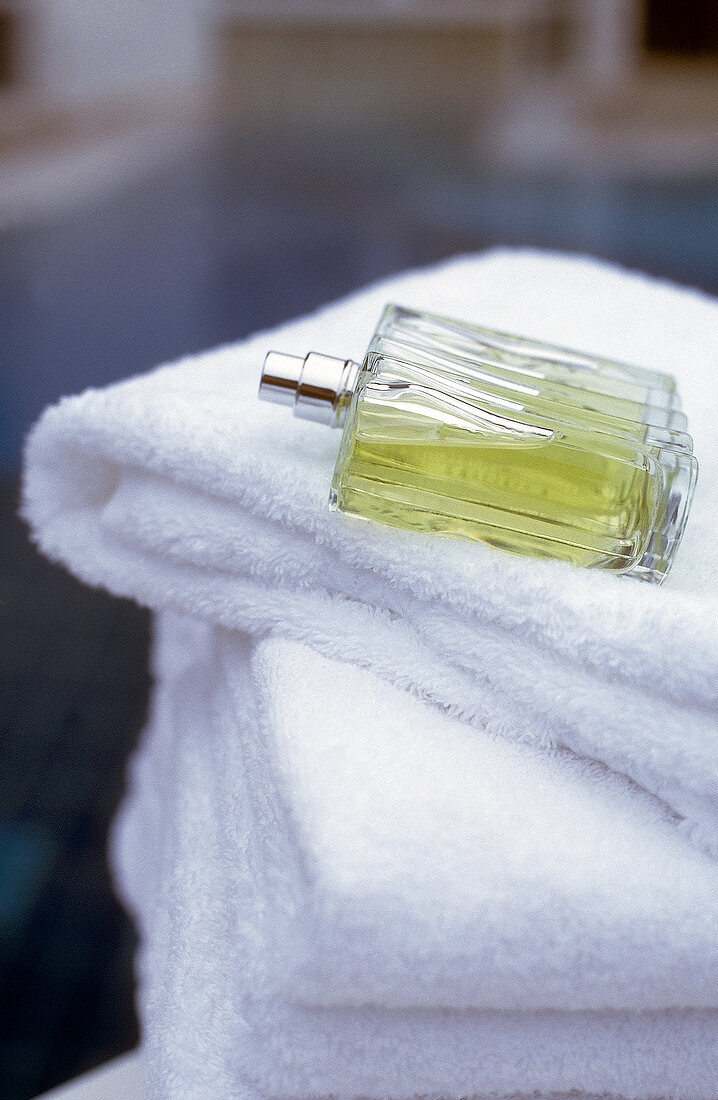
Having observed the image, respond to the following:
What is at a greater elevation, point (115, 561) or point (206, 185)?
point (115, 561)

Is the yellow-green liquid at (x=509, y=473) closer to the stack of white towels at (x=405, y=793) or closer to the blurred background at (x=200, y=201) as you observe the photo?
the stack of white towels at (x=405, y=793)

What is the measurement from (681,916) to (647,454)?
13 centimetres

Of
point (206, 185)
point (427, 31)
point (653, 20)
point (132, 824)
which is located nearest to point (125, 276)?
point (206, 185)

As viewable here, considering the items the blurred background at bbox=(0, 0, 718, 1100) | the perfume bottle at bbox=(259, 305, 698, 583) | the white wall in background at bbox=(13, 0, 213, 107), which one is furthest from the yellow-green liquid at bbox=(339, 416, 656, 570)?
the white wall in background at bbox=(13, 0, 213, 107)

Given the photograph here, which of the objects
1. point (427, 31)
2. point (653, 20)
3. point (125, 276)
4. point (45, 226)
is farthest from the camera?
point (653, 20)

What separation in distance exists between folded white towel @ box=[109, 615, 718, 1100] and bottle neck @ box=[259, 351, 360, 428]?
0.26 feet

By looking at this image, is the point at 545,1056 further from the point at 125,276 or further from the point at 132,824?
the point at 125,276

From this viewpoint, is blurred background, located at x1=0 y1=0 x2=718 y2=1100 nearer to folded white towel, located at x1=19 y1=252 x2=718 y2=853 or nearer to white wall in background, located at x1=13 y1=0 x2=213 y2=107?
white wall in background, located at x1=13 y1=0 x2=213 y2=107

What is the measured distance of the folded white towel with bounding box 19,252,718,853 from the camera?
0.87 ft

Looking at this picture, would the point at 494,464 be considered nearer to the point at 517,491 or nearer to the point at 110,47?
the point at 517,491

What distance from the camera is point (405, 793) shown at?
0.27 meters

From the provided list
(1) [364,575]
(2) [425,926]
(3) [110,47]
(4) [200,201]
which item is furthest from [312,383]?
(3) [110,47]

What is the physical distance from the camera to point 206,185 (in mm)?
Answer: 1816

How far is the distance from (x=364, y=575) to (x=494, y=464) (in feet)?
0.18
